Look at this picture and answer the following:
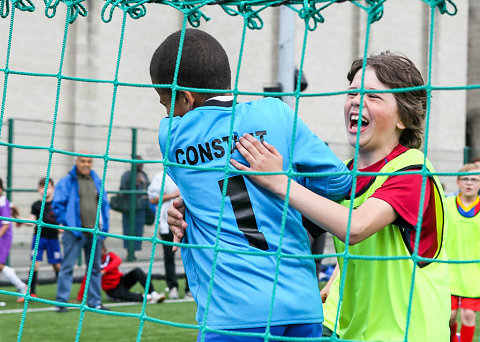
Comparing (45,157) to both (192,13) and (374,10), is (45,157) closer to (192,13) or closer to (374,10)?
(192,13)

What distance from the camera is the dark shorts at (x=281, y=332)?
85.0 inches

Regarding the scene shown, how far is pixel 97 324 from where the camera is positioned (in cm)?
666

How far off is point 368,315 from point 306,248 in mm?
277

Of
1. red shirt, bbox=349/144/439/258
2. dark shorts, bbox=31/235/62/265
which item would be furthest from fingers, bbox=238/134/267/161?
dark shorts, bbox=31/235/62/265

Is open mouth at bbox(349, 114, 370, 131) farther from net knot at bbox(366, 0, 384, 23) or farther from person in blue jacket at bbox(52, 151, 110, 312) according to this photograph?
person in blue jacket at bbox(52, 151, 110, 312)

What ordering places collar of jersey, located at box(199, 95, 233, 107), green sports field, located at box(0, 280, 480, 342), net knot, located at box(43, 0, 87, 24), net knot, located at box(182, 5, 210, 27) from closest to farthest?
collar of jersey, located at box(199, 95, 233, 107), net knot, located at box(182, 5, 210, 27), net knot, located at box(43, 0, 87, 24), green sports field, located at box(0, 280, 480, 342)

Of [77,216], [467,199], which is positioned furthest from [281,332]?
[77,216]

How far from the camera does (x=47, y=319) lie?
688 centimetres

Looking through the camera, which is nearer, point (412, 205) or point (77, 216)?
point (412, 205)

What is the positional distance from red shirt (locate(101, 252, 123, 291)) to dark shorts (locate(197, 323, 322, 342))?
5732 millimetres

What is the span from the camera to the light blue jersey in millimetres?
2160

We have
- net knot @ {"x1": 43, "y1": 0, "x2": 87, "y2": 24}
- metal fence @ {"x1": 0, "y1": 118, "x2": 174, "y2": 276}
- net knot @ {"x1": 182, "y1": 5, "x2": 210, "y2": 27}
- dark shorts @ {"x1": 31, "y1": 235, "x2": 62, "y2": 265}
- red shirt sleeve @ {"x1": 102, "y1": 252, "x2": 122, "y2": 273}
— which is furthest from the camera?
metal fence @ {"x1": 0, "y1": 118, "x2": 174, "y2": 276}

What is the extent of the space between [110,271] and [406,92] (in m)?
6.02

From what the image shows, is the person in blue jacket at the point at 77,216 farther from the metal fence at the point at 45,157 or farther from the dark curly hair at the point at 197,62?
the dark curly hair at the point at 197,62
